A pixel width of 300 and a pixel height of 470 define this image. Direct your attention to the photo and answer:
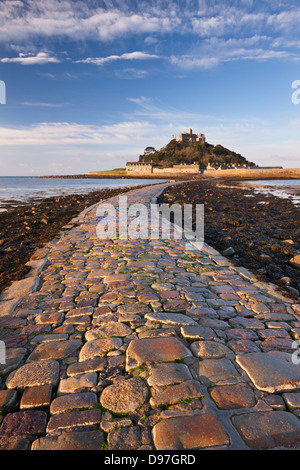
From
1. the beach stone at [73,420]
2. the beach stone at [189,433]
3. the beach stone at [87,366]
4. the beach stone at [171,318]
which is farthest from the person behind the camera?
the beach stone at [171,318]

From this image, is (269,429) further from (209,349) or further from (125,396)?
(125,396)

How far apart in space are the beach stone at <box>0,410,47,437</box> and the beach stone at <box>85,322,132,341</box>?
82cm

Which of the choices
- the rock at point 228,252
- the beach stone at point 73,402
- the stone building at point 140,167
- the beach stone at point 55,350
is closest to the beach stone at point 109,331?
the beach stone at point 55,350

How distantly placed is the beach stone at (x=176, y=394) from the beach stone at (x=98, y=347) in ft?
2.13

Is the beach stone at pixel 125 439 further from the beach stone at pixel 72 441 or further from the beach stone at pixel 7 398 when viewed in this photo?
the beach stone at pixel 7 398

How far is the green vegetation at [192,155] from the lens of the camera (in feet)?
334

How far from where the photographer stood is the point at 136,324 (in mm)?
2699

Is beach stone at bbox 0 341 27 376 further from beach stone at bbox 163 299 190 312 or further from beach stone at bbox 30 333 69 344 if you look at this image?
beach stone at bbox 163 299 190 312

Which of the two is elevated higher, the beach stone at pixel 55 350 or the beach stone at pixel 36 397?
the beach stone at pixel 55 350

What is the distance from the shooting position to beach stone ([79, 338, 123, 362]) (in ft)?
7.33
